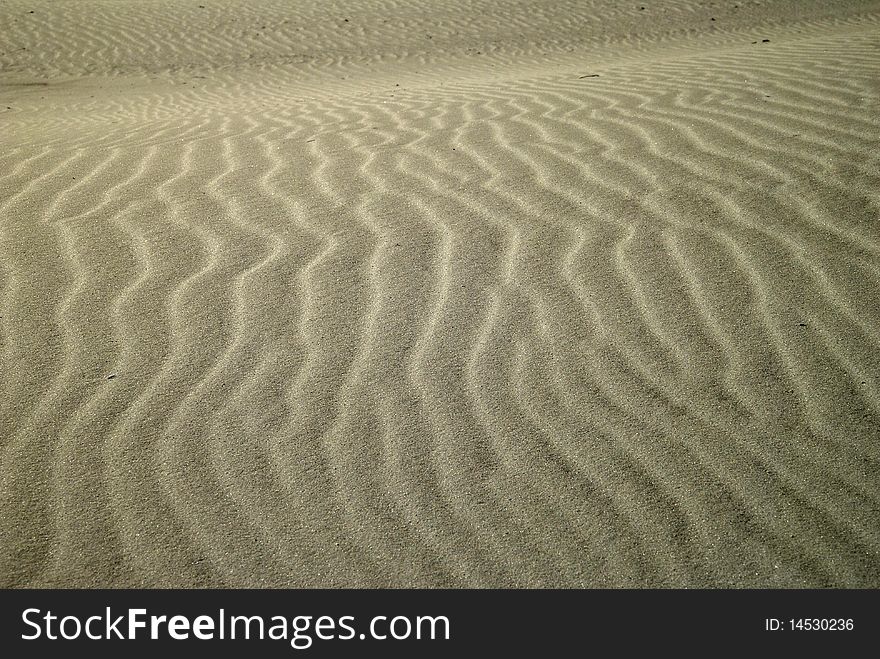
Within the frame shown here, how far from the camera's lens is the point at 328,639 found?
1769mm

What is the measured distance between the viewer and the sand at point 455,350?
6.31 feet

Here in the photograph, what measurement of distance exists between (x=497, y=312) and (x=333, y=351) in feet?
2.03

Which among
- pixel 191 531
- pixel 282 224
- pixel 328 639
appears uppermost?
pixel 282 224

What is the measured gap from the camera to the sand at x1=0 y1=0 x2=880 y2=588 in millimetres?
1925

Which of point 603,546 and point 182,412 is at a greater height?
point 182,412

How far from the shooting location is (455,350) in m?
2.64

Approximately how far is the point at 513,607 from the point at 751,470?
77cm

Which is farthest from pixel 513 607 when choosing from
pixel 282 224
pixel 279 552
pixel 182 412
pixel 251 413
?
pixel 282 224

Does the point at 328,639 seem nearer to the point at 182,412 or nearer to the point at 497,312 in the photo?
the point at 182,412

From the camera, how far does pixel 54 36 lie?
40.3 ft

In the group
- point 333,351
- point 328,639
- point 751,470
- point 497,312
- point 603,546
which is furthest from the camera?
point 497,312

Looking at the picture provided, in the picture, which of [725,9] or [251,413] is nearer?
[251,413]

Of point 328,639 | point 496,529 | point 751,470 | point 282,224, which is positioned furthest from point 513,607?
point 282,224

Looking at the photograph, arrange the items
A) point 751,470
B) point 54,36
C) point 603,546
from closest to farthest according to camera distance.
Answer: point 603,546, point 751,470, point 54,36
